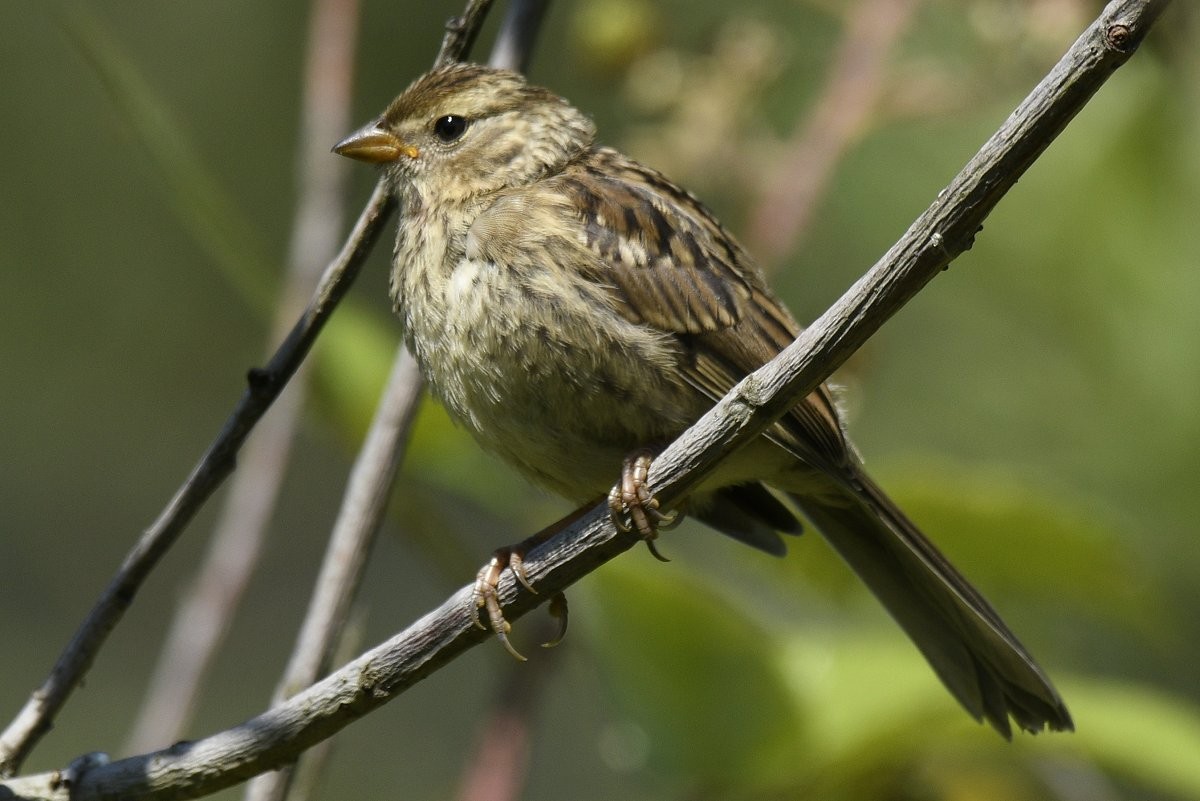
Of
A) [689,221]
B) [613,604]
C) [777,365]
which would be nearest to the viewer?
[777,365]

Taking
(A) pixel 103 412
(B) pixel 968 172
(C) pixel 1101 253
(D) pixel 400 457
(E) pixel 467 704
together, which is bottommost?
(B) pixel 968 172

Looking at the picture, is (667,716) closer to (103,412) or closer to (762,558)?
(762,558)

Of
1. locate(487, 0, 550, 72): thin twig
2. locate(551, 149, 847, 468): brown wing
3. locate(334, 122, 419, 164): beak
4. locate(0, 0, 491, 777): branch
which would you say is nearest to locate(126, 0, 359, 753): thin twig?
locate(334, 122, 419, 164): beak

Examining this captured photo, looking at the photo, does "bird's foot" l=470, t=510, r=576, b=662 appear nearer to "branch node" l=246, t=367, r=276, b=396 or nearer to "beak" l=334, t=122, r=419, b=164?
"branch node" l=246, t=367, r=276, b=396

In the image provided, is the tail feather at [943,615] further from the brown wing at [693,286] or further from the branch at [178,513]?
the branch at [178,513]

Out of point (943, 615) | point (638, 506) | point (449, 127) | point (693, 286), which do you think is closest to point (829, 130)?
point (693, 286)

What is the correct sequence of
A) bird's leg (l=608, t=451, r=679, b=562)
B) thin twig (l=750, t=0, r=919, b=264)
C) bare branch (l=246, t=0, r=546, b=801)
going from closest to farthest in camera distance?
bird's leg (l=608, t=451, r=679, b=562), bare branch (l=246, t=0, r=546, b=801), thin twig (l=750, t=0, r=919, b=264)

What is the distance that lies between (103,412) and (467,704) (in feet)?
7.82

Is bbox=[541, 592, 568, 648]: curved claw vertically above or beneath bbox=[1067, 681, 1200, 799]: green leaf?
above

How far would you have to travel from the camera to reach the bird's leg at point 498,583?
7.20ft

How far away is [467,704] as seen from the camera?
8031mm

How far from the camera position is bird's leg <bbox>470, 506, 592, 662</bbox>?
2.19 meters

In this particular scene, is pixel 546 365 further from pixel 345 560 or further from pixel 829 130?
pixel 829 130

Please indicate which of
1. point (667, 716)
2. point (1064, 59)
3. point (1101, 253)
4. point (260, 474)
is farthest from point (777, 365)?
point (1101, 253)
